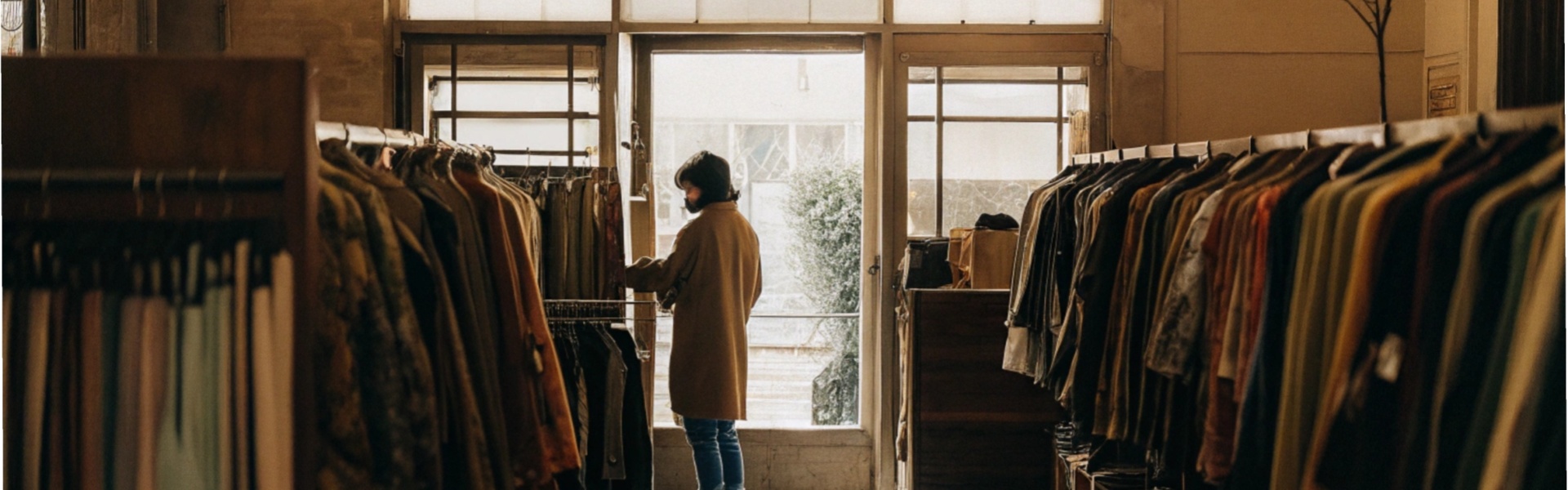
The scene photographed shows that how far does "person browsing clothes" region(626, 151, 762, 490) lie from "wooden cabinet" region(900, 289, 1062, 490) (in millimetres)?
658

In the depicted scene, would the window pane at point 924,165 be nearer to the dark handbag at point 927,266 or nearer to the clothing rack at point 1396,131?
the dark handbag at point 927,266

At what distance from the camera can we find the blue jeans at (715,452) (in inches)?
173

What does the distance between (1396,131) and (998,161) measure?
9.30 feet

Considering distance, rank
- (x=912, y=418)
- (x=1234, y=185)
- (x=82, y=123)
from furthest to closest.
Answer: (x=912, y=418) → (x=1234, y=185) → (x=82, y=123)

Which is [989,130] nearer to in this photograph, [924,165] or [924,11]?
[924,165]

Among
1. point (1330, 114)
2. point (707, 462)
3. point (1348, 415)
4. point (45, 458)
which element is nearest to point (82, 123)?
point (45, 458)

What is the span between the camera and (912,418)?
4316mm

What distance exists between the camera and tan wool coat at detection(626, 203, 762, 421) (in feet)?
14.0

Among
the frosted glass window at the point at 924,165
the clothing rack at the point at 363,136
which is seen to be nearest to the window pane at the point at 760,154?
the frosted glass window at the point at 924,165

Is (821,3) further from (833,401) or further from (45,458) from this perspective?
(45,458)

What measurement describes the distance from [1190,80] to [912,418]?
6.07 feet

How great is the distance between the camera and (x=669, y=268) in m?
4.29

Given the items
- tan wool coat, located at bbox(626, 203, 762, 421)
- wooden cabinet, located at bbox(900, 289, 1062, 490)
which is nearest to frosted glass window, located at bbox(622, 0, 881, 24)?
tan wool coat, located at bbox(626, 203, 762, 421)

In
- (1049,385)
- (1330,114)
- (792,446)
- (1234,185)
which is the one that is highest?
(1330,114)
